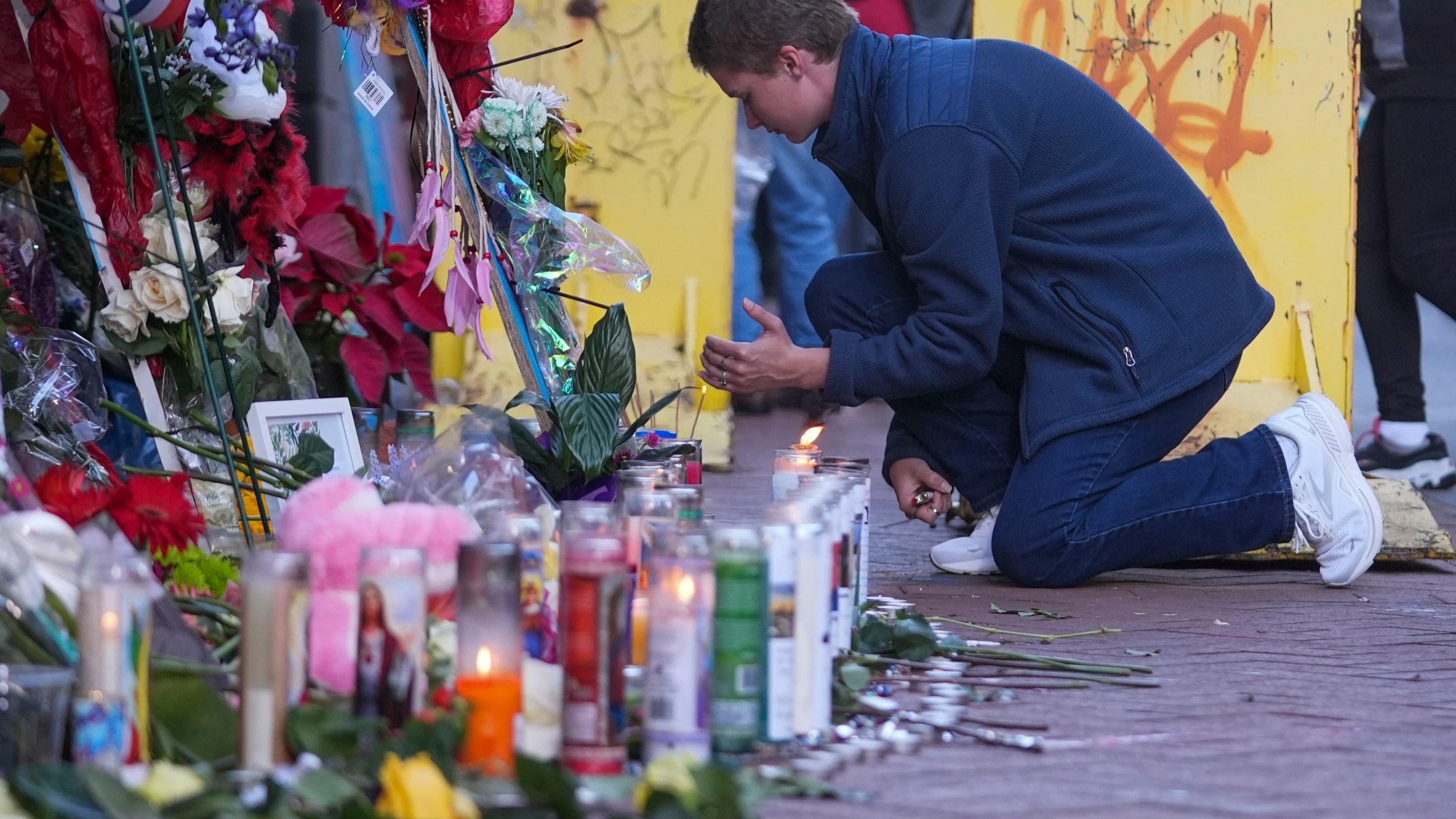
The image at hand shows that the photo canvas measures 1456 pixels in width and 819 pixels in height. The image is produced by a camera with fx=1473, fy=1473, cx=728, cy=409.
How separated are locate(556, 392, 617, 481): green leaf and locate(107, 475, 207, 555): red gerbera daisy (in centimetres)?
83

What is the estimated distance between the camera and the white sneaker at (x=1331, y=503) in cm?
300

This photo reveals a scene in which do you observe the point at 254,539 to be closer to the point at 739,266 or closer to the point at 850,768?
the point at 850,768

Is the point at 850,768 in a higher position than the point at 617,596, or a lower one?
lower

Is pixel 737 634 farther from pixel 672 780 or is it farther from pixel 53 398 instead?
pixel 53 398

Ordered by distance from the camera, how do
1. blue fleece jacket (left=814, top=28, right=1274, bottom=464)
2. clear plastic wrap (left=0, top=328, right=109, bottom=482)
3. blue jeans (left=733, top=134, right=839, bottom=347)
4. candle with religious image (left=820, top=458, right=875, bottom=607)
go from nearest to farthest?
1. candle with religious image (left=820, top=458, right=875, bottom=607)
2. clear plastic wrap (left=0, top=328, right=109, bottom=482)
3. blue fleece jacket (left=814, top=28, right=1274, bottom=464)
4. blue jeans (left=733, top=134, right=839, bottom=347)

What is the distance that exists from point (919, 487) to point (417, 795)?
2.09 meters

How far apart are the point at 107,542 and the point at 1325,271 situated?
4.18m

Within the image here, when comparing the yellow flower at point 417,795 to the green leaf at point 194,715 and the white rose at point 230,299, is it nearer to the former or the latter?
the green leaf at point 194,715

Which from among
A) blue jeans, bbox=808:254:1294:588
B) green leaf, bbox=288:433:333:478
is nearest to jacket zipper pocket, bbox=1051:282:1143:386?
blue jeans, bbox=808:254:1294:588

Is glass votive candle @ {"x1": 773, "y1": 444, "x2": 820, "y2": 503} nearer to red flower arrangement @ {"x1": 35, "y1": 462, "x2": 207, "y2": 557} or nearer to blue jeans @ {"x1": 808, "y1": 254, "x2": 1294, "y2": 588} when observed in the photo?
blue jeans @ {"x1": 808, "y1": 254, "x2": 1294, "y2": 588}

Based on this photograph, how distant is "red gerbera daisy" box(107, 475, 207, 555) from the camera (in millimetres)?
1880

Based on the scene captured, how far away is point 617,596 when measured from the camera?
1527 millimetres

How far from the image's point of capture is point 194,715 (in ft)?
4.88

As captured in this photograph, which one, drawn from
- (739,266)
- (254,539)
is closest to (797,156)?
(739,266)
